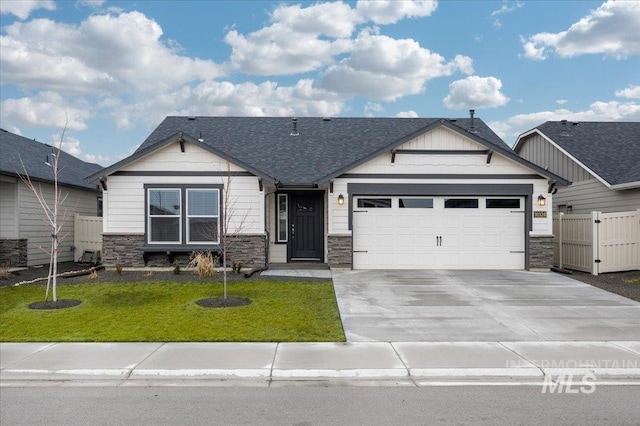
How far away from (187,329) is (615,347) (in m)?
6.64

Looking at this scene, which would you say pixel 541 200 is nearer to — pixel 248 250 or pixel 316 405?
pixel 248 250

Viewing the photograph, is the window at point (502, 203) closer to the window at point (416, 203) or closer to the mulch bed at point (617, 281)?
the window at point (416, 203)

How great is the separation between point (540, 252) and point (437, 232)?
326cm

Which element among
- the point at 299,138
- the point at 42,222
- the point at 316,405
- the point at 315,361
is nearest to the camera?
the point at 316,405

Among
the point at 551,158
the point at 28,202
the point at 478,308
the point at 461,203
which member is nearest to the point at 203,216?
the point at 28,202

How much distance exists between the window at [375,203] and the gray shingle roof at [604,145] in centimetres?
792

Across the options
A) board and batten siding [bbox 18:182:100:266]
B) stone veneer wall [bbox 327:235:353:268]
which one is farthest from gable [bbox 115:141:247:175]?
stone veneer wall [bbox 327:235:353:268]

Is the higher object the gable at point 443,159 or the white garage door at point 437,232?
the gable at point 443,159

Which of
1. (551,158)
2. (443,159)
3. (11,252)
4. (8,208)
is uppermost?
(551,158)

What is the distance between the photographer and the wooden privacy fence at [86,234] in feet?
61.7

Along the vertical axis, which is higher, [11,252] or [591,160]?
[591,160]

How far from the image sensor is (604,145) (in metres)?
19.7

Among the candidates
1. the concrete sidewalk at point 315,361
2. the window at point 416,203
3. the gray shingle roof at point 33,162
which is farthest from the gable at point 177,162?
the concrete sidewalk at point 315,361

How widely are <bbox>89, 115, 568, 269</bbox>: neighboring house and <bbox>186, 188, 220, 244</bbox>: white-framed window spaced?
0.03 metres
